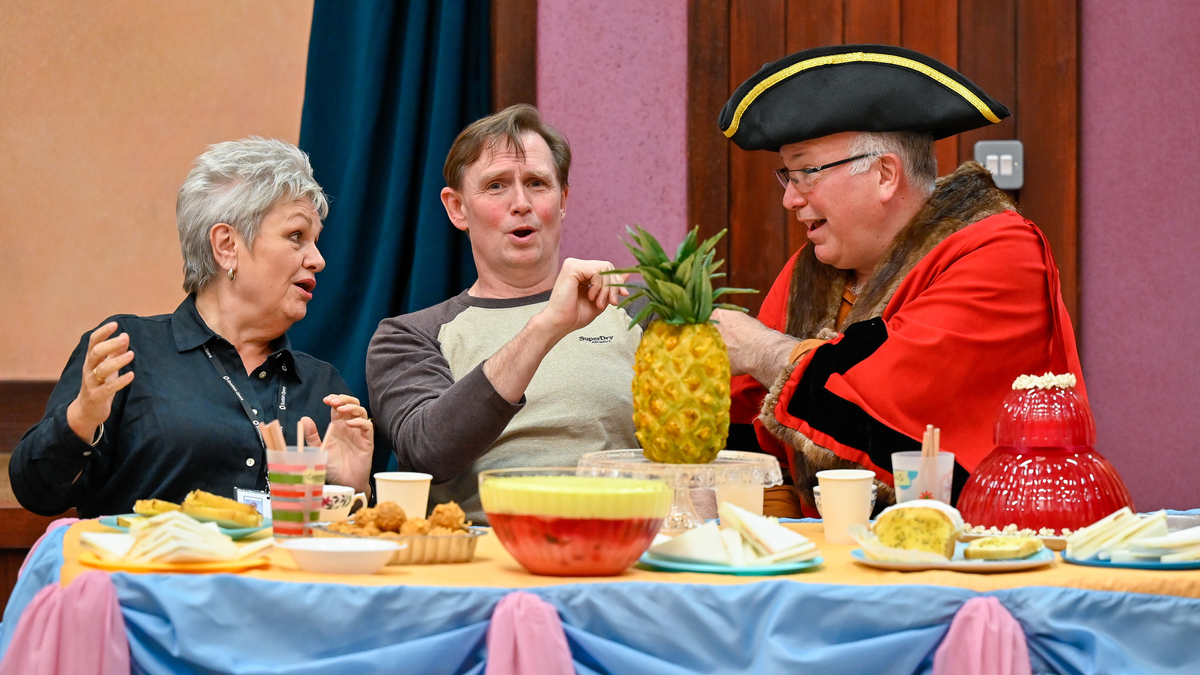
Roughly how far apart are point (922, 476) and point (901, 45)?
2057mm

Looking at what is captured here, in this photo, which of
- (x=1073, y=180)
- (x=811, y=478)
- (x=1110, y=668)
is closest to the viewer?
→ (x=1110, y=668)

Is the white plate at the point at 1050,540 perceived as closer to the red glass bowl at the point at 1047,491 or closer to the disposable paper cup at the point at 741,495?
the red glass bowl at the point at 1047,491

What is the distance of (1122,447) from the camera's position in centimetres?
345

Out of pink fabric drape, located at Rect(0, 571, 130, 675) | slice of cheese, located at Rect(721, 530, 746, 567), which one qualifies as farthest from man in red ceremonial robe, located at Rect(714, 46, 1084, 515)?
pink fabric drape, located at Rect(0, 571, 130, 675)

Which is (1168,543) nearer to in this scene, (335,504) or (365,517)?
(365,517)

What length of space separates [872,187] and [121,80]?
2470mm

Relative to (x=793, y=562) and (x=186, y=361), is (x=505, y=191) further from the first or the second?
(x=793, y=562)

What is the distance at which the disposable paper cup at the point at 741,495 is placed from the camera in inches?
71.9

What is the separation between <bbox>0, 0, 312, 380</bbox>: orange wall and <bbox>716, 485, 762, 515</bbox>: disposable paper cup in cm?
249

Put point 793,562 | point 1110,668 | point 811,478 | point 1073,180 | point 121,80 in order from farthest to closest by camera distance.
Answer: point 121,80, point 1073,180, point 811,478, point 793,562, point 1110,668

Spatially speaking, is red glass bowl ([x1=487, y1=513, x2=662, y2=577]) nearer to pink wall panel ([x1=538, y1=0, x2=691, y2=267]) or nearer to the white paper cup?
the white paper cup

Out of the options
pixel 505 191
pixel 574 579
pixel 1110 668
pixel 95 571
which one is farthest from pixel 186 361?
pixel 1110 668

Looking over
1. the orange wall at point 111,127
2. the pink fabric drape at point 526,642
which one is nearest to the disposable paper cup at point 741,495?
the pink fabric drape at point 526,642

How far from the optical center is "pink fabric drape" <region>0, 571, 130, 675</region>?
4.52 feet
